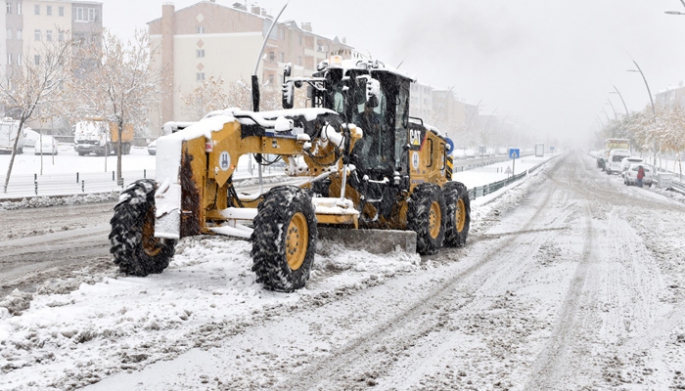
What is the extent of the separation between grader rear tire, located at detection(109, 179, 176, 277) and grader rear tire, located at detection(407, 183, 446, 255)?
14.2ft

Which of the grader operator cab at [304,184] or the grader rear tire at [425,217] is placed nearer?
the grader operator cab at [304,184]

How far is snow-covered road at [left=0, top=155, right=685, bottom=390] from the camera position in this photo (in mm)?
5238

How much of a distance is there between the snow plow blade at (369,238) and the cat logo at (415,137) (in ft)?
6.89

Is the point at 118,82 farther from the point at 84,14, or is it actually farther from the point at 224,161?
the point at 84,14

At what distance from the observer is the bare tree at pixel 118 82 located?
27812 millimetres

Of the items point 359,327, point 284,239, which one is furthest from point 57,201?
point 359,327

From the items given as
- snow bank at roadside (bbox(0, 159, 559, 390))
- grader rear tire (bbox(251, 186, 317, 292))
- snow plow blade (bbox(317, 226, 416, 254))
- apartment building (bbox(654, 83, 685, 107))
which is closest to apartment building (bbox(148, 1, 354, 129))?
snow plow blade (bbox(317, 226, 416, 254))

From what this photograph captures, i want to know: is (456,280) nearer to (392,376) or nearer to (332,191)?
(332,191)

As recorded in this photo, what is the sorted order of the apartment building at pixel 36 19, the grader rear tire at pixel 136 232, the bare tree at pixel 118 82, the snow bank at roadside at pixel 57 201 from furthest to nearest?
the apartment building at pixel 36 19, the bare tree at pixel 118 82, the snow bank at roadside at pixel 57 201, the grader rear tire at pixel 136 232

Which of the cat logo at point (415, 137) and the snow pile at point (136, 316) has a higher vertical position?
the cat logo at point (415, 137)

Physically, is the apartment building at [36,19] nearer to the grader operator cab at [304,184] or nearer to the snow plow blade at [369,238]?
the grader operator cab at [304,184]

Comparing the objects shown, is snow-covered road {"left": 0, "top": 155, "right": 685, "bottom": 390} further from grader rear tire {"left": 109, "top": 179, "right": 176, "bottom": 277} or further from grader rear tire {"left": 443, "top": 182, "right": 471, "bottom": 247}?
grader rear tire {"left": 443, "top": 182, "right": 471, "bottom": 247}

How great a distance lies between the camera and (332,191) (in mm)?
10477

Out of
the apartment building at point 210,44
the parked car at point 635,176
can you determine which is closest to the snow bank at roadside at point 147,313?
the parked car at point 635,176
